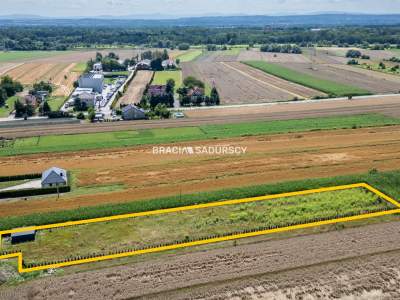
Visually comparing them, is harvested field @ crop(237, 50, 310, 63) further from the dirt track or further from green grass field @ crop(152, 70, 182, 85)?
the dirt track

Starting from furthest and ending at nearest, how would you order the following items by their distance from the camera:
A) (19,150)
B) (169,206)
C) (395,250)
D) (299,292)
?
(19,150), (169,206), (395,250), (299,292)

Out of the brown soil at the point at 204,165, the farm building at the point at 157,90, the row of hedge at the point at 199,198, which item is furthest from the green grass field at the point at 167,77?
the row of hedge at the point at 199,198

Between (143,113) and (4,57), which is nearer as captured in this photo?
(143,113)

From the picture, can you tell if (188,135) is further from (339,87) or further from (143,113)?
(339,87)

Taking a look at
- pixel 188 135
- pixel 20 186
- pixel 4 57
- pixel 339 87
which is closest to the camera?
pixel 20 186

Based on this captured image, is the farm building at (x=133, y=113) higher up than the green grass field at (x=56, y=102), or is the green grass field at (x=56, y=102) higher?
the farm building at (x=133, y=113)

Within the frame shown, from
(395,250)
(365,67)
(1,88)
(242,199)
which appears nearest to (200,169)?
(242,199)

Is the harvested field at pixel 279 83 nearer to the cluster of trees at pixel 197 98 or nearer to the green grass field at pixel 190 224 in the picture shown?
the cluster of trees at pixel 197 98
